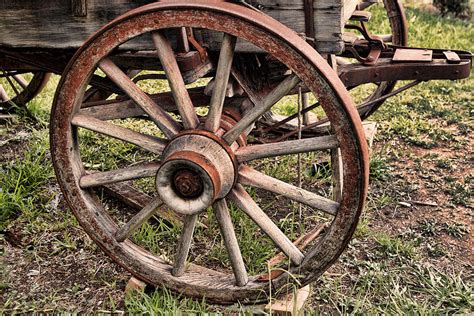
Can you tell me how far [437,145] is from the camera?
4047mm

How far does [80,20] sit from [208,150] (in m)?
0.79

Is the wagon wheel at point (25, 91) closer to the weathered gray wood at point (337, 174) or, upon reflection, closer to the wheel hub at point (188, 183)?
the wheel hub at point (188, 183)

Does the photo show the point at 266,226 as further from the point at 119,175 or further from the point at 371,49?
the point at 371,49

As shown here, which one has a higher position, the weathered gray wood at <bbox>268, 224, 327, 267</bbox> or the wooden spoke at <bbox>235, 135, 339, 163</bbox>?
the wooden spoke at <bbox>235, 135, 339, 163</bbox>

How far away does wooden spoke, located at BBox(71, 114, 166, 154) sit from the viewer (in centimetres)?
232

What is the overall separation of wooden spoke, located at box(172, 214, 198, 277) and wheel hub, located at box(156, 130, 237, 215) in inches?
4.5

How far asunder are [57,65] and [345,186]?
150cm

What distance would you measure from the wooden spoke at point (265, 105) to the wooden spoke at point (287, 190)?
0.17 metres

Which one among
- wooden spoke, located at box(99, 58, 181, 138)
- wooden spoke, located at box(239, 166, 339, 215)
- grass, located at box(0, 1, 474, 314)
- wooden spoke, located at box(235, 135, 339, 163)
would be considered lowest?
grass, located at box(0, 1, 474, 314)

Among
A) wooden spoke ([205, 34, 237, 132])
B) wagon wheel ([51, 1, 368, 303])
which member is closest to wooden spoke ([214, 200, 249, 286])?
wagon wheel ([51, 1, 368, 303])

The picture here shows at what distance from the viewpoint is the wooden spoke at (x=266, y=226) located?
90.0 inches

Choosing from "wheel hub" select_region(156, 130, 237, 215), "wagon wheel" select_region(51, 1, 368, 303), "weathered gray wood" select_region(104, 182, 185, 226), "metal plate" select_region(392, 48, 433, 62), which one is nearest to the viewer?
"wagon wheel" select_region(51, 1, 368, 303)

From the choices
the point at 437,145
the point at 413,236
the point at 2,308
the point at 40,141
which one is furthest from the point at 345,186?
the point at 40,141

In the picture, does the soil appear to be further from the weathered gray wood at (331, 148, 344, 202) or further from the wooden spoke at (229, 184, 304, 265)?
the weathered gray wood at (331, 148, 344, 202)
